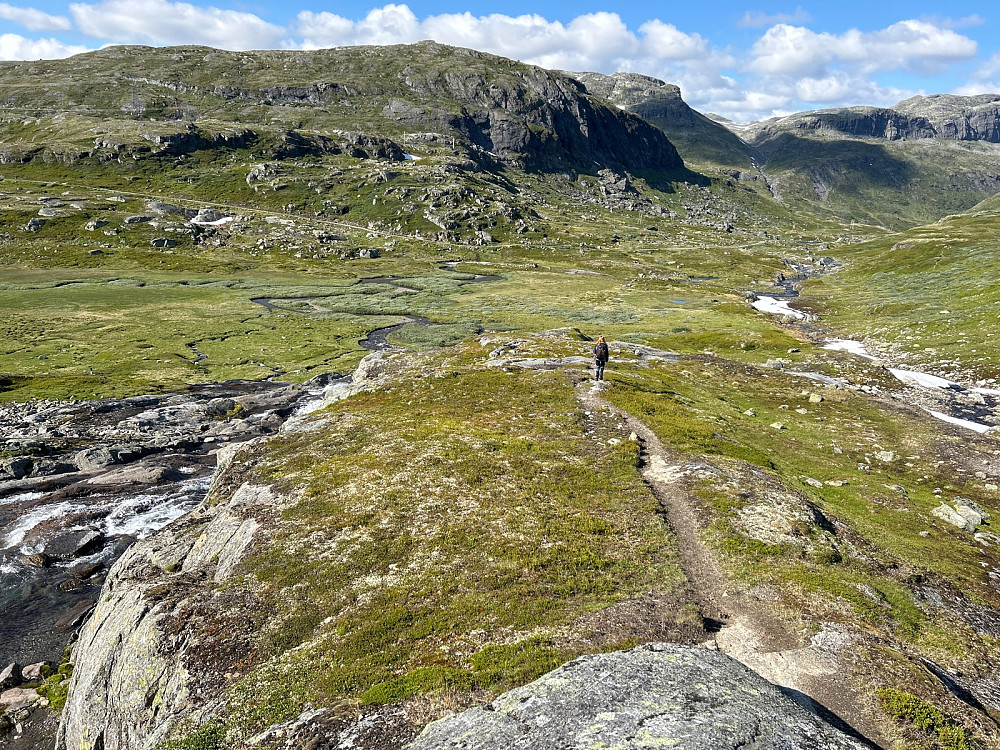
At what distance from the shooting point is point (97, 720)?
1978cm

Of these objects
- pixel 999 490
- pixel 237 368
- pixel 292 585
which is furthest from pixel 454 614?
pixel 237 368

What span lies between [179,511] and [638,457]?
36.2 m

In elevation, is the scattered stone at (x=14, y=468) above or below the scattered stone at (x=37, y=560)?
above

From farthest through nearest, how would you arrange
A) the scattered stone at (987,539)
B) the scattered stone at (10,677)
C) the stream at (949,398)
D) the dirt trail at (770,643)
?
the stream at (949,398) → the scattered stone at (987,539) → the scattered stone at (10,677) → the dirt trail at (770,643)

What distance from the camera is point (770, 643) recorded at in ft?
55.7

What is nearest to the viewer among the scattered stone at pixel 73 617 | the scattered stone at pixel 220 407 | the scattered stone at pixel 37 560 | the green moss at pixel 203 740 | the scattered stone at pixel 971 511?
the green moss at pixel 203 740

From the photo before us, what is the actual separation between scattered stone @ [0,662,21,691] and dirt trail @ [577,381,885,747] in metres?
34.3

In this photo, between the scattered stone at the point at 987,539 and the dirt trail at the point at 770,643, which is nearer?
the dirt trail at the point at 770,643

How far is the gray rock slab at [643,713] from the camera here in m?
11.1

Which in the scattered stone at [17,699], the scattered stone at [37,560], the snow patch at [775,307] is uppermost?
the snow patch at [775,307]

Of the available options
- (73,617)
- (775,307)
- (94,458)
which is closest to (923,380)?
(775,307)

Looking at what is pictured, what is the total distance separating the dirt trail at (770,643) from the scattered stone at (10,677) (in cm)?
Result: 3432

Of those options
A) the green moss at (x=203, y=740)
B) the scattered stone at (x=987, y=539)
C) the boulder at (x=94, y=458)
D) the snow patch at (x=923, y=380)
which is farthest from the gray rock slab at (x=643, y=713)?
the snow patch at (x=923, y=380)

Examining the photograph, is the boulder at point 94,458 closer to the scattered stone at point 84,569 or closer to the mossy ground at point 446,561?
the scattered stone at point 84,569
